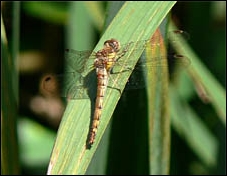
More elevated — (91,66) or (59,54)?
(59,54)

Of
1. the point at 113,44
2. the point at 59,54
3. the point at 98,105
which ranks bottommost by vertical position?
the point at 98,105

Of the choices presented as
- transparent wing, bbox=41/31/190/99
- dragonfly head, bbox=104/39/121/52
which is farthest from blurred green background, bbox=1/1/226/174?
dragonfly head, bbox=104/39/121/52

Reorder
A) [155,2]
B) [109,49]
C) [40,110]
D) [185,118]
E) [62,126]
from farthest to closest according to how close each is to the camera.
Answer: [40,110] < [185,118] < [109,49] < [155,2] < [62,126]

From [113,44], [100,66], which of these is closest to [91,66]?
[100,66]

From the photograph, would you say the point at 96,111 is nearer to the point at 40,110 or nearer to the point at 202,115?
the point at 202,115

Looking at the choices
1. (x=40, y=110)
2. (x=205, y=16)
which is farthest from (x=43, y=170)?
(x=205, y=16)

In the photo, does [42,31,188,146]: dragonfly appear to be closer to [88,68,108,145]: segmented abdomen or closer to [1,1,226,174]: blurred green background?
[88,68,108,145]: segmented abdomen

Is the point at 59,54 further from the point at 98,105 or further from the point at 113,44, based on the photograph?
the point at 98,105
